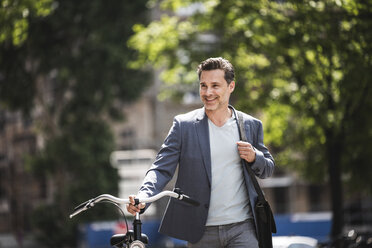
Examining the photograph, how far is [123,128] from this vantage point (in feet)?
93.0

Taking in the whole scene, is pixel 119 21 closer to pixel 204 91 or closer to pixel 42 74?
pixel 42 74

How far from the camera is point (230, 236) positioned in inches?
147

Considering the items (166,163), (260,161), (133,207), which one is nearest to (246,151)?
(260,161)

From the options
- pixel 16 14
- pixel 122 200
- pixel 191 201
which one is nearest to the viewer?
pixel 122 200

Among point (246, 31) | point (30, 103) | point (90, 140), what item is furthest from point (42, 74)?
point (246, 31)

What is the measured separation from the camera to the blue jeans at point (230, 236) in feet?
12.2

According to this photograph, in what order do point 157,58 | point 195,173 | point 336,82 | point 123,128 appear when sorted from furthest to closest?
point 123,128 < point 157,58 < point 336,82 < point 195,173

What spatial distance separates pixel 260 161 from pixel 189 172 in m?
0.45

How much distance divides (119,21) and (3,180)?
14878 mm

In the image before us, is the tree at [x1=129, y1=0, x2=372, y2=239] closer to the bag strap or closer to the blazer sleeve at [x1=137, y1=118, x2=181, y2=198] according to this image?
the bag strap

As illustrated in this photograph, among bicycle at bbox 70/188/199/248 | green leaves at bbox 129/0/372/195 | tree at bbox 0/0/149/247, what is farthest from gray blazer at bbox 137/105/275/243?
tree at bbox 0/0/149/247

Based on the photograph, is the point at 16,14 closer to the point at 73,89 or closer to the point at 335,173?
the point at 335,173

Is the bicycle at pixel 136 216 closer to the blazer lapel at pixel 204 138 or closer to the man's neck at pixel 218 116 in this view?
the blazer lapel at pixel 204 138

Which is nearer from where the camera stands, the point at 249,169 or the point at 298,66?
the point at 249,169
